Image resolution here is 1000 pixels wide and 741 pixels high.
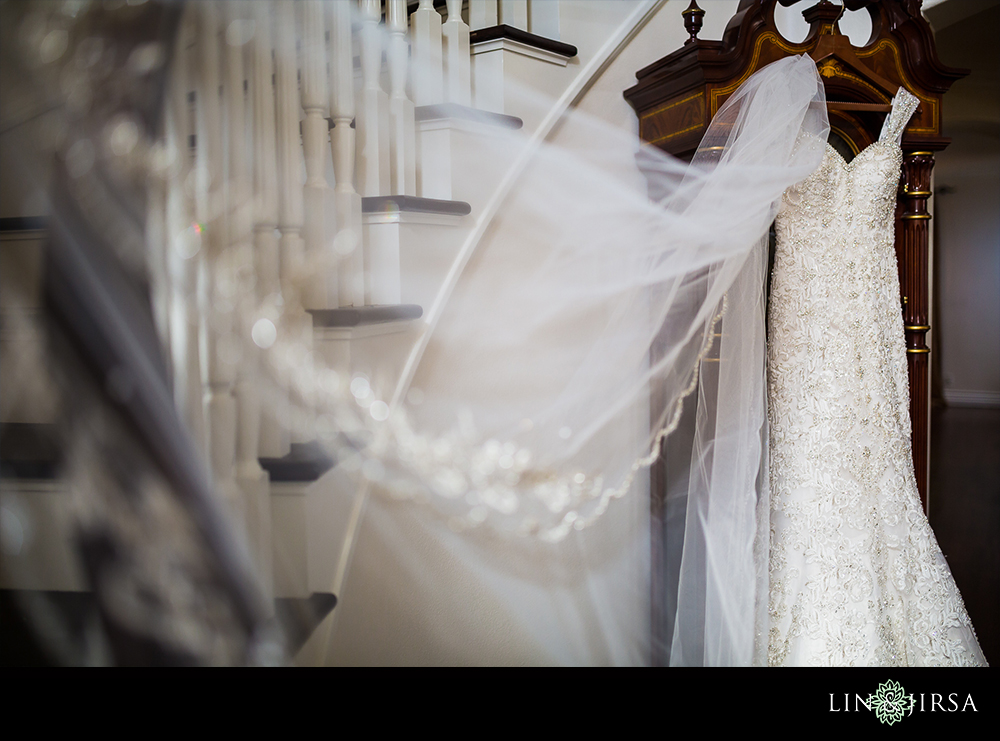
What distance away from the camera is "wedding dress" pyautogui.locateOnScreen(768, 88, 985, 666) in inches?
59.2

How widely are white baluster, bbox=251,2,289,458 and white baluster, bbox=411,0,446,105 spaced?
0.36m

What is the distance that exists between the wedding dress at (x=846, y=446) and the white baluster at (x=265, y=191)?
1115mm

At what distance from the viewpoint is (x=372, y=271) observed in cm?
136

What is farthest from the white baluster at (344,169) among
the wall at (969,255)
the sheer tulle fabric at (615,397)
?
the wall at (969,255)

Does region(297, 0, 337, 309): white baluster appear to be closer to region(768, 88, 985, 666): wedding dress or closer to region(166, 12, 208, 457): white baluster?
region(166, 12, 208, 457): white baluster

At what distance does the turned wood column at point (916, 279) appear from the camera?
1.67 metres

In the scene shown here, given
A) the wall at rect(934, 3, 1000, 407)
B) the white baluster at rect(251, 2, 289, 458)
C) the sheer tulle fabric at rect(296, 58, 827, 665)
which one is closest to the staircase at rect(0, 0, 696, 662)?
the white baluster at rect(251, 2, 289, 458)

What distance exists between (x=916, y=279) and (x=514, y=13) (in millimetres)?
1235

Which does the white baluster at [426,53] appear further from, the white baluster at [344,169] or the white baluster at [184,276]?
the white baluster at [184,276]

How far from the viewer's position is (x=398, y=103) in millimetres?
1400

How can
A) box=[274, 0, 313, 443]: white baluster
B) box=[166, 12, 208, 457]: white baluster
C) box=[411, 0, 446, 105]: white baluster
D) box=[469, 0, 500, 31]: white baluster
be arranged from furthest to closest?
box=[469, 0, 500, 31]: white baluster → box=[411, 0, 446, 105]: white baluster → box=[274, 0, 313, 443]: white baluster → box=[166, 12, 208, 457]: white baluster
